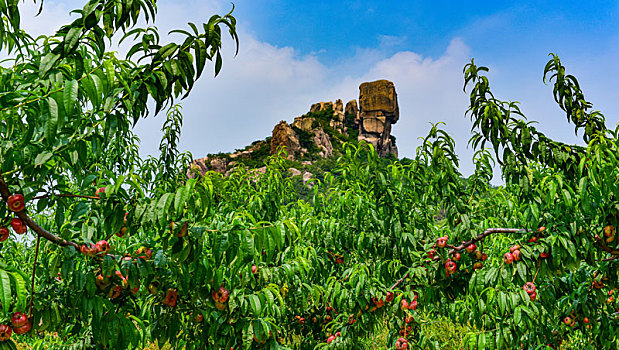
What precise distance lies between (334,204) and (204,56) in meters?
1.65

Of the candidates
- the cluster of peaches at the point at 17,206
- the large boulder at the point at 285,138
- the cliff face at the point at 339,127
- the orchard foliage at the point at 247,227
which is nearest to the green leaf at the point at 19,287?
the orchard foliage at the point at 247,227

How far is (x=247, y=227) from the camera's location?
1557 millimetres

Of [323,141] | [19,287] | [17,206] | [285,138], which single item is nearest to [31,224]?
[17,206]

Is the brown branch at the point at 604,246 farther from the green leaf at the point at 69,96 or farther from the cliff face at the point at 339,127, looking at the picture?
the cliff face at the point at 339,127

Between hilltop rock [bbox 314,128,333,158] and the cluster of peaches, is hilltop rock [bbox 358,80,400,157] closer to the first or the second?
hilltop rock [bbox 314,128,333,158]

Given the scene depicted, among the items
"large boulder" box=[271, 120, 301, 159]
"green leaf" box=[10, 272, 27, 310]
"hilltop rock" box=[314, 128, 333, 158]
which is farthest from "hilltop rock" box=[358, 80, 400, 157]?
"green leaf" box=[10, 272, 27, 310]

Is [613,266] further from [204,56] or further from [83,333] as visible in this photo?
[83,333]

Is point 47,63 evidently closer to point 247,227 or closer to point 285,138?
point 247,227

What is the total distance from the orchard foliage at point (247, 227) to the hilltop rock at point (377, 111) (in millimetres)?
43980

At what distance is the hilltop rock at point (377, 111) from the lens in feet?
155

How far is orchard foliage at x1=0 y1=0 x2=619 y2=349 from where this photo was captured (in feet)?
4.75

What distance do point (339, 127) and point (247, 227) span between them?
4732 centimetres

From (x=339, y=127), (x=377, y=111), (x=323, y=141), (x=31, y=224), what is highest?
(x=377, y=111)

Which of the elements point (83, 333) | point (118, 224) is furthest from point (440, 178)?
point (83, 333)
